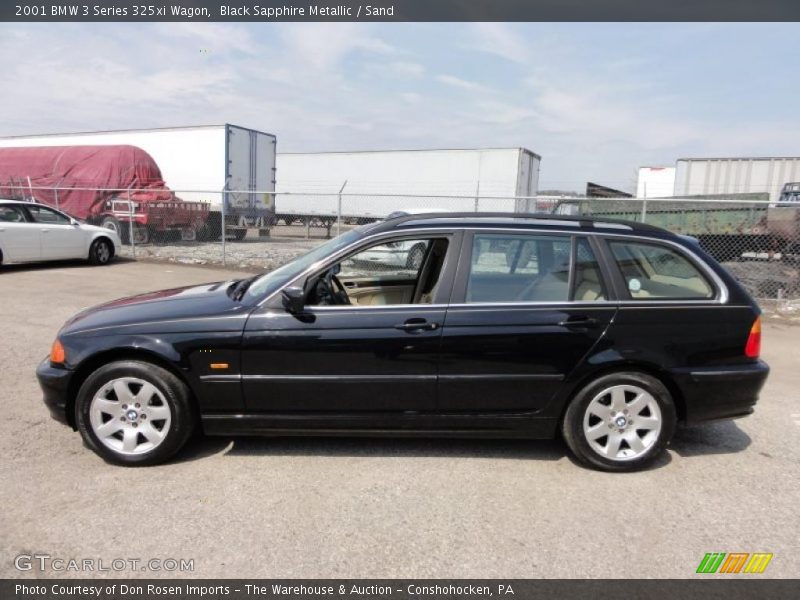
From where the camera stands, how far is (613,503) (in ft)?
10.2

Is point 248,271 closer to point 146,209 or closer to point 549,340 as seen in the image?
point 146,209

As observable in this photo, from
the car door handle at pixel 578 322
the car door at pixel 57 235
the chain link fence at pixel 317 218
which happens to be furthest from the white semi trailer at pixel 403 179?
the car door handle at pixel 578 322

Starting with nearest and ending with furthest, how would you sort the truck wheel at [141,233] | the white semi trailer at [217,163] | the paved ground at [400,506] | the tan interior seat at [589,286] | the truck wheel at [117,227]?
1. the paved ground at [400,506]
2. the tan interior seat at [589,286]
3. the truck wheel at [141,233]
4. the truck wheel at [117,227]
5. the white semi trailer at [217,163]

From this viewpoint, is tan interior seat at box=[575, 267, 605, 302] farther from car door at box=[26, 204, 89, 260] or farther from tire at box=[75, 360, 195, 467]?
car door at box=[26, 204, 89, 260]

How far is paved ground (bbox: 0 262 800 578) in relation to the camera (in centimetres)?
258

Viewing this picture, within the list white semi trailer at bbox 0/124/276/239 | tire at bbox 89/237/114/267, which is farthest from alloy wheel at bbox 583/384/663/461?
white semi trailer at bbox 0/124/276/239

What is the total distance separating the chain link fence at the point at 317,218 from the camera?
34.8 feet

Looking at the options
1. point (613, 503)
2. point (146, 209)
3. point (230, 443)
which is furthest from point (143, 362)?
point (146, 209)

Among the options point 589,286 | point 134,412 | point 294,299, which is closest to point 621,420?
point 589,286

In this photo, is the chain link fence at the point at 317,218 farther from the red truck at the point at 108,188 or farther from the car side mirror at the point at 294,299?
the car side mirror at the point at 294,299

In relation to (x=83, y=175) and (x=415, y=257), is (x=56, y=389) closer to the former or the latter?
(x=415, y=257)

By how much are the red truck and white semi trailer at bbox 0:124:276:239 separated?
87 centimetres

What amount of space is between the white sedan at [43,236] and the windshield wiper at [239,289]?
916 centimetres

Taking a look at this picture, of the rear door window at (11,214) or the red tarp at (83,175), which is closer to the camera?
the rear door window at (11,214)
